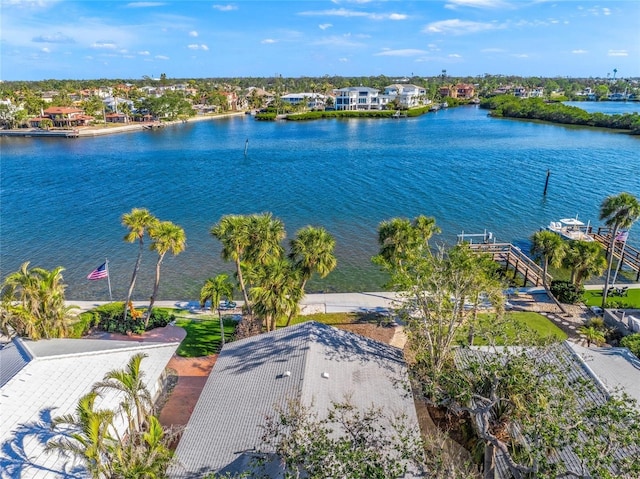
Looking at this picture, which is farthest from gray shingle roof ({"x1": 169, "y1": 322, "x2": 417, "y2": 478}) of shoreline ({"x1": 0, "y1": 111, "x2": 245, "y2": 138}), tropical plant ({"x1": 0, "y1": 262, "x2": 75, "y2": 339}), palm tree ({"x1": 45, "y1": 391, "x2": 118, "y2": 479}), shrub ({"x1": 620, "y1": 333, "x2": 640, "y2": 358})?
shoreline ({"x1": 0, "y1": 111, "x2": 245, "y2": 138})

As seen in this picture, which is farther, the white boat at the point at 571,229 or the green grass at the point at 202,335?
the white boat at the point at 571,229

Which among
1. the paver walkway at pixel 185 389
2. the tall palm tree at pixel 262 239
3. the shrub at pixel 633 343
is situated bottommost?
the paver walkway at pixel 185 389

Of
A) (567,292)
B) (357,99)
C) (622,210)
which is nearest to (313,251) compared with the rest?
(567,292)

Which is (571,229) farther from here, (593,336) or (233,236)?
(233,236)

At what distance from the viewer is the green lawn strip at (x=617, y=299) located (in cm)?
2994

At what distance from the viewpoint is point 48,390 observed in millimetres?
16312

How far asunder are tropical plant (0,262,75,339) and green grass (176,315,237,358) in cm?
628

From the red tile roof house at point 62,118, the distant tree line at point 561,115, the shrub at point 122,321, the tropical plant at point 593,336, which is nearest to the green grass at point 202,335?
the shrub at point 122,321

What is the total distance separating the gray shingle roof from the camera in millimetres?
14992

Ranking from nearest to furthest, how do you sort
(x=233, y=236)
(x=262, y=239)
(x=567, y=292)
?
(x=233, y=236) < (x=262, y=239) < (x=567, y=292)

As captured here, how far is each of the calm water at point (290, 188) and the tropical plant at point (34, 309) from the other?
1156cm

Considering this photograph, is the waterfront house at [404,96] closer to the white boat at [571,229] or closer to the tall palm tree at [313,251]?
the white boat at [571,229]

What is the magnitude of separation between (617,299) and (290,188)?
43.7 metres

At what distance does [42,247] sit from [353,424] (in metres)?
41.8
